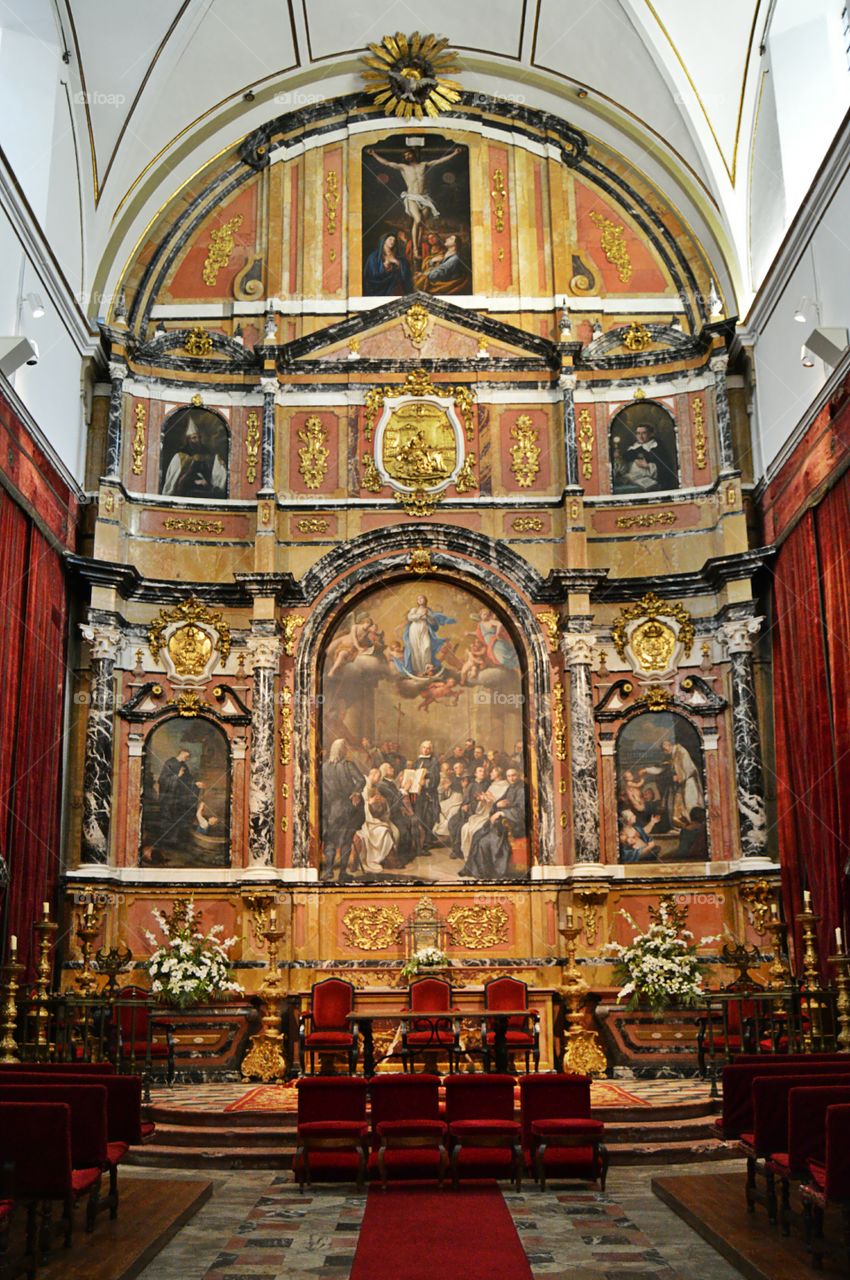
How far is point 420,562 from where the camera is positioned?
19.8 meters

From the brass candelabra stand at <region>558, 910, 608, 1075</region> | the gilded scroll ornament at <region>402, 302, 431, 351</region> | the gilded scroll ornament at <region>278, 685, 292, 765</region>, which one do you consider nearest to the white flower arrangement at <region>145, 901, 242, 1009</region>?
the gilded scroll ornament at <region>278, 685, 292, 765</region>

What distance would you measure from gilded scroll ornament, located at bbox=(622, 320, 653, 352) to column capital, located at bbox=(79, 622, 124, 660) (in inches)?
357

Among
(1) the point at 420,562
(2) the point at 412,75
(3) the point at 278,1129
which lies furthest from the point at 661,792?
(2) the point at 412,75

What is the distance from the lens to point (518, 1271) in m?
7.64

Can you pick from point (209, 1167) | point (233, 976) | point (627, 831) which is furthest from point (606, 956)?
point (209, 1167)

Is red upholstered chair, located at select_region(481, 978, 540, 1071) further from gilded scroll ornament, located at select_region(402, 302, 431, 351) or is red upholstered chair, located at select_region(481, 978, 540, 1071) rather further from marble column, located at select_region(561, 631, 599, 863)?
gilded scroll ornament, located at select_region(402, 302, 431, 351)

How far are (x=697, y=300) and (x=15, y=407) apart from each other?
35.6ft

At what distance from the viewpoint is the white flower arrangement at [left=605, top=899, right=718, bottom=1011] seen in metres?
16.8

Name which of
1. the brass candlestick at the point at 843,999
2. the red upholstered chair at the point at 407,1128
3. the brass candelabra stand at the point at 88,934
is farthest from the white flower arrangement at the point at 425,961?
the red upholstered chair at the point at 407,1128

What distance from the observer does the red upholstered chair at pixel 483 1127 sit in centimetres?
1032

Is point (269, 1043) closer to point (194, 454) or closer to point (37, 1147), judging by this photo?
point (194, 454)

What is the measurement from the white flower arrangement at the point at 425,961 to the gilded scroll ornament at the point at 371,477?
275 inches

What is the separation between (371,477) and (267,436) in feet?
5.58

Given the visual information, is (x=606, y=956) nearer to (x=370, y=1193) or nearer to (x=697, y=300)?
(x=370, y=1193)
